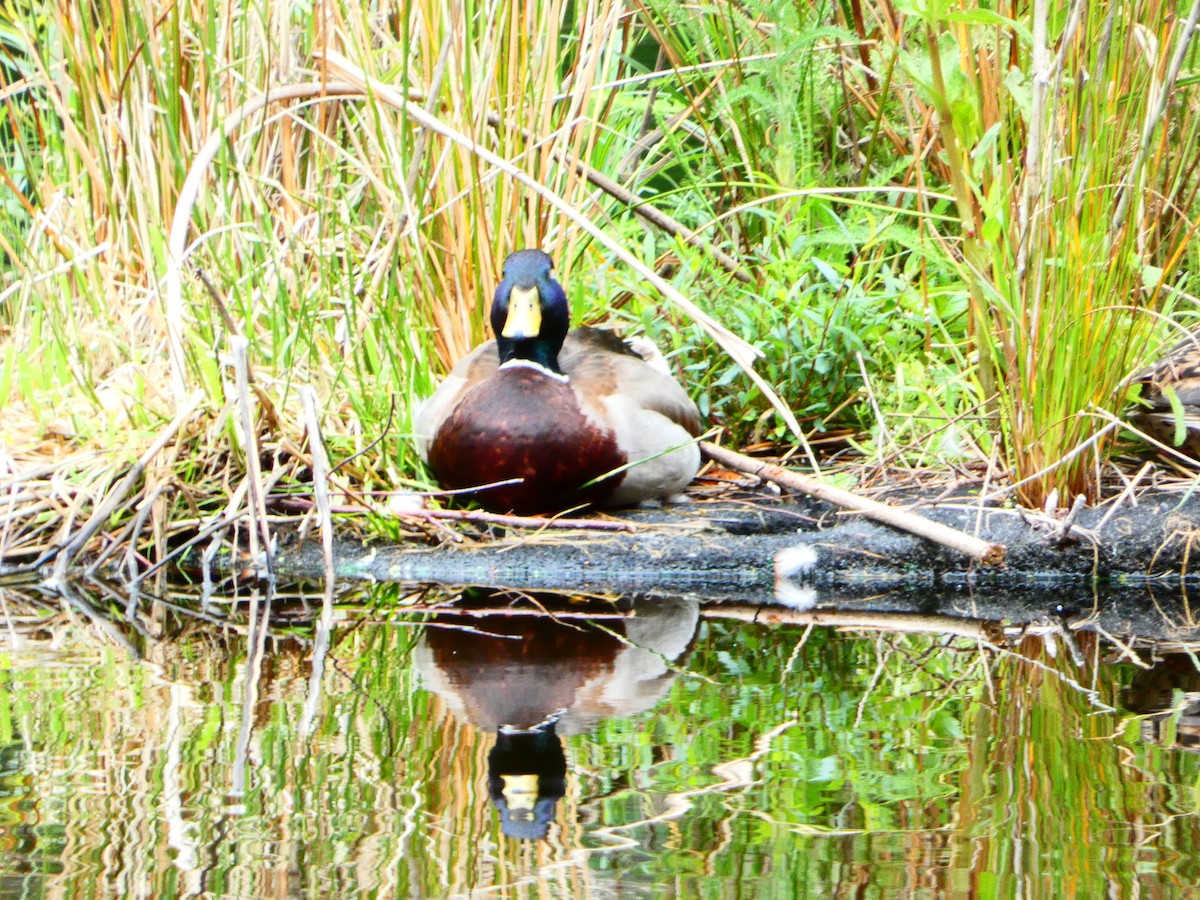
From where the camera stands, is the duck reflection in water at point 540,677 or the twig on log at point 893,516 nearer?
the duck reflection in water at point 540,677

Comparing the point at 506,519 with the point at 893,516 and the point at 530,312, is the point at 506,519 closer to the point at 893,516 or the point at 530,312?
the point at 530,312

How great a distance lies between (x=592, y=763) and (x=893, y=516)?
1696mm

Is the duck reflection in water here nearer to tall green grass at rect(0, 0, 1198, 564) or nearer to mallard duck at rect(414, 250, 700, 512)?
mallard duck at rect(414, 250, 700, 512)

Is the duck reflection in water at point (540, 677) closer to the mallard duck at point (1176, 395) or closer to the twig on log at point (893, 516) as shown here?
the twig on log at point (893, 516)

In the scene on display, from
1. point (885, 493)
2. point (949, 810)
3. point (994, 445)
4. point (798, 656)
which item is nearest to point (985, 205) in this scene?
point (994, 445)

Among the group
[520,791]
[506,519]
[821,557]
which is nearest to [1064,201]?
[821,557]

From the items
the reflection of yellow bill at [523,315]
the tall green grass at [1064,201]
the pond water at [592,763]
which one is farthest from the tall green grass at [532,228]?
the pond water at [592,763]

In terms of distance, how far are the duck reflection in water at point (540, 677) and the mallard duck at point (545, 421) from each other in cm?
48

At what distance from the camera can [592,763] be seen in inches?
80.0

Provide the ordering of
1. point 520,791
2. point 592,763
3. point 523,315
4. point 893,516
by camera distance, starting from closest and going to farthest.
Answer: point 520,791, point 592,763, point 893,516, point 523,315

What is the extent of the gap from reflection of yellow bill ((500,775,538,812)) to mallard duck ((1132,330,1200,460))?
2280 millimetres

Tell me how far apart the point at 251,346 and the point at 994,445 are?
6.86 ft

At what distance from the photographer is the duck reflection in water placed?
1959mm

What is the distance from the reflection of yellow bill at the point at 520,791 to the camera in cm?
184
